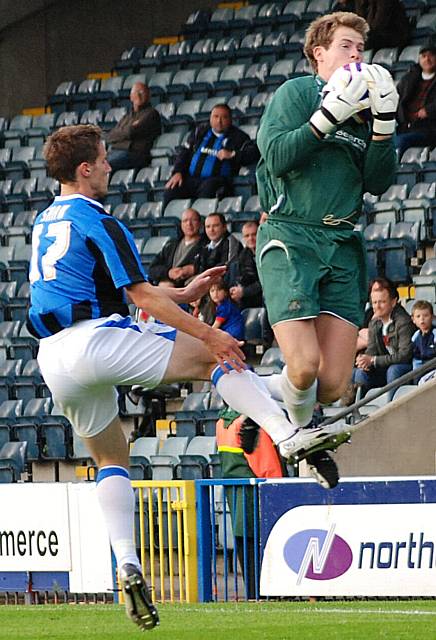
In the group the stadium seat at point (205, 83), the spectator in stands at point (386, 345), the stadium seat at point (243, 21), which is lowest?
the spectator in stands at point (386, 345)

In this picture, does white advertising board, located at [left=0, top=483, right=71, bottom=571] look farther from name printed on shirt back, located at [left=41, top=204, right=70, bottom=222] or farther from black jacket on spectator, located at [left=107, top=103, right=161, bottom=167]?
black jacket on spectator, located at [left=107, top=103, right=161, bottom=167]

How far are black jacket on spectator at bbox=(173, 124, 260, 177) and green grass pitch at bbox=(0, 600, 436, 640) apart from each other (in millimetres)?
7070

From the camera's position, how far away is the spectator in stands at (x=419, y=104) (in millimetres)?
14578

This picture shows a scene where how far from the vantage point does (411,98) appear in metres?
14.8

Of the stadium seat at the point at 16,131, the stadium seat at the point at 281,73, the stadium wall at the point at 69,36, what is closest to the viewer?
the stadium seat at the point at 281,73

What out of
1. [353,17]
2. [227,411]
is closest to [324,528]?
[227,411]

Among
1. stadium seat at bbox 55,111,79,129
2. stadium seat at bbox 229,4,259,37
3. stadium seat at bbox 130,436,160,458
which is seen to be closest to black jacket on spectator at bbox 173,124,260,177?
stadium seat at bbox 130,436,160,458

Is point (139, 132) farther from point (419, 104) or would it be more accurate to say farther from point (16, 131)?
point (419, 104)

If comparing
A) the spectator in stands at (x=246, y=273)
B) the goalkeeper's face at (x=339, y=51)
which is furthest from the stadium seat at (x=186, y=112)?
the goalkeeper's face at (x=339, y=51)

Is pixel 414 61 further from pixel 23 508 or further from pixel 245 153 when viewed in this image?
pixel 23 508

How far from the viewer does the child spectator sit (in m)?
12.3

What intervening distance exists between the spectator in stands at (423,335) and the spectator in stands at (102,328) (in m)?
5.44

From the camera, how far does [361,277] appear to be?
21.8 feet

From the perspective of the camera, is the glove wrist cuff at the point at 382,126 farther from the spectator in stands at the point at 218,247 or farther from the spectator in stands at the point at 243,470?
the spectator in stands at the point at 218,247
